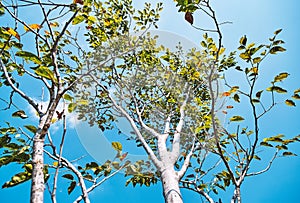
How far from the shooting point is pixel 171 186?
6.50 ft

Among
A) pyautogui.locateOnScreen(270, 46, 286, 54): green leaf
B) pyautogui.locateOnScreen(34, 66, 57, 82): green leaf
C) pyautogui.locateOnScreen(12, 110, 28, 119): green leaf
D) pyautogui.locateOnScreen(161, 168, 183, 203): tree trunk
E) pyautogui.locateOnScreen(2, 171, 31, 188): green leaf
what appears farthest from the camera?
pyautogui.locateOnScreen(161, 168, 183, 203): tree trunk

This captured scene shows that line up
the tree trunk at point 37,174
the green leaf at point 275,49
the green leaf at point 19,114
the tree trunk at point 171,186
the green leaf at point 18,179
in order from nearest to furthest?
the tree trunk at point 37,174 < the green leaf at point 18,179 < the green leaf at point 19,114 < the green leaf at point 275,49 < the tree trunk at point 171,186

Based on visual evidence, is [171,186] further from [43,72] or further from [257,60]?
[43,72]

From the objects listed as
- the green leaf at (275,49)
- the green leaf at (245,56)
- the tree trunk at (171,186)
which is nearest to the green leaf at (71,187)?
the tree trunk at (171,186)

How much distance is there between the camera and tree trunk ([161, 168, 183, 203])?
188 centimetres

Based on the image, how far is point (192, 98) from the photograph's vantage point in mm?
3682

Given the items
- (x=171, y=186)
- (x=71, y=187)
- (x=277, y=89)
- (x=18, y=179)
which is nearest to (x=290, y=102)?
(x=277, y=89)

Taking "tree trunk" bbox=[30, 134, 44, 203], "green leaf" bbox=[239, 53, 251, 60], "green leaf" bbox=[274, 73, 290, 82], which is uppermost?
"green leaf" bbox=[239, 53, 251, 60]

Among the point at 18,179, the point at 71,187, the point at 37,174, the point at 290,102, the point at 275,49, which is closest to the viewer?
the point at 37,174

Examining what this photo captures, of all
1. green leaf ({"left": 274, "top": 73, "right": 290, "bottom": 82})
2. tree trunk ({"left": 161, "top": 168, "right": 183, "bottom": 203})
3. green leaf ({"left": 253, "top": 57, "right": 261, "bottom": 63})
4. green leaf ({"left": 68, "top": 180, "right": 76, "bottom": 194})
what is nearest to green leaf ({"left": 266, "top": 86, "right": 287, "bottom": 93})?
green leaf ({"left": 274, "top": 73, "right": 290, "bottom": 82})

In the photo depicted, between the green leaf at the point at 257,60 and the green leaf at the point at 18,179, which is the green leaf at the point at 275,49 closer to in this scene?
the green leaf at the point at 257,60

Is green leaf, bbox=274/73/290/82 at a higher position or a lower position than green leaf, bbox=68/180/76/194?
higher

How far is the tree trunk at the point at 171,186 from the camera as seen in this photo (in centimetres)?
188

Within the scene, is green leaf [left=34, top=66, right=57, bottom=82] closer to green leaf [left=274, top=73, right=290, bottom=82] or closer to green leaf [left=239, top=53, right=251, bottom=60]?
green leaf [left=239, top=53, right=251, bottom=60]
